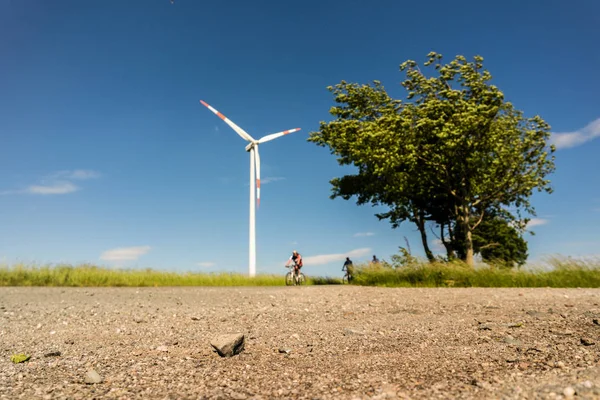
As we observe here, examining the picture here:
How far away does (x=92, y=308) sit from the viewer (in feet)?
37.2

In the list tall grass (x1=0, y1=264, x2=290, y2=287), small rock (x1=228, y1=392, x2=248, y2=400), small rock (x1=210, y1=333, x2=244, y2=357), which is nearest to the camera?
small rock (x1=228, y1=392, x2=248, y2=400)

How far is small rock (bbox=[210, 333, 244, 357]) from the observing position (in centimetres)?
539

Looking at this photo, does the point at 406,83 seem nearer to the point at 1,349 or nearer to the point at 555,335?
the point at 555,335

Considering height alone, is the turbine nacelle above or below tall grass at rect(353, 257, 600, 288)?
above

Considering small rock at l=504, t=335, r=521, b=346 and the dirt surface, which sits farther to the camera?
small rock at l=504, t=335, r=521, b=346

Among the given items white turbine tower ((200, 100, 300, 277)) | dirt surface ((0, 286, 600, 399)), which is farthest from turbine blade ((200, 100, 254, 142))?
dirt surface ((0, 286, 600, 399))

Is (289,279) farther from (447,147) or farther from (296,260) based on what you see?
(447,147)

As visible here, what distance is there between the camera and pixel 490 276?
18891 mm

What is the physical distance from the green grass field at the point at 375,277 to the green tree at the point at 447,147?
8489 mm

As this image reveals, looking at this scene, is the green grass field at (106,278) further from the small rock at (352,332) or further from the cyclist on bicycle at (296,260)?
the small rock at (352,332)

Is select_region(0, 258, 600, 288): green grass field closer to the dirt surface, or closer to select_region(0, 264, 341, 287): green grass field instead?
select_region(0, 264, 341, 287): green grass field

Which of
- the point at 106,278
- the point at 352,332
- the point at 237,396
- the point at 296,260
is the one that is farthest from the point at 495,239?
the point at 237,396

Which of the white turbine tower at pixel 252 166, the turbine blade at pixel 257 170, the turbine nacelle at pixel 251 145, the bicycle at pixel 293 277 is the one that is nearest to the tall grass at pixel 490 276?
the bicycle at pixel 293 277

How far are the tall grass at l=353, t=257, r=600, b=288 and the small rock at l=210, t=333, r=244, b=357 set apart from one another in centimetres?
1521
